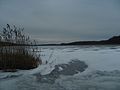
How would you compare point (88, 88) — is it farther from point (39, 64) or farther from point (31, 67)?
point (39, 64)

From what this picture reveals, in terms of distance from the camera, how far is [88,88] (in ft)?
14.0

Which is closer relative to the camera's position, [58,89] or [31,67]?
[58,89]

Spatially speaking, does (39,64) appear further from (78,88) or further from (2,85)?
(78,88)

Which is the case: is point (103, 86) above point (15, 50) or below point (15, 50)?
below

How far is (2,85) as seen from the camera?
4.65 meters

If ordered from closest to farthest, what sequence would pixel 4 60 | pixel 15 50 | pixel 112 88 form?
pixel 112 88
pixel 4 60
pixel 15 50

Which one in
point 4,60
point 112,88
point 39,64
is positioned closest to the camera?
point 112,88

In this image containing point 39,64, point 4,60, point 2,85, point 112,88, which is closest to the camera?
point 112,88

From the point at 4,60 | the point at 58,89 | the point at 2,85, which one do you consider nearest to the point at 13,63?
the point at 4,60

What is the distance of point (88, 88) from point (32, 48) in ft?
14.8

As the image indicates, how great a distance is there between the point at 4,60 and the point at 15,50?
67cm

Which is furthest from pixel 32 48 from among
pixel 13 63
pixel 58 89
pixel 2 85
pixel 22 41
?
pixel 58 89

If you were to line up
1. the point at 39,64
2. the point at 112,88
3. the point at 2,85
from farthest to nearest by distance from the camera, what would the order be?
the point at 39,64
the point at 2,85
the point at 112,88

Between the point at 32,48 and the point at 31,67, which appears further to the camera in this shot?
the point at 32,48
